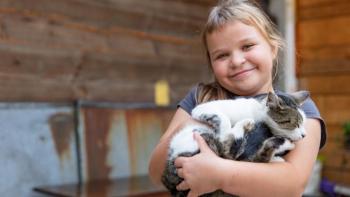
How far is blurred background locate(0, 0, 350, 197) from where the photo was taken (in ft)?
7.56

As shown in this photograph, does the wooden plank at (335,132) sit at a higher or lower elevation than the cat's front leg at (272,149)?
lower

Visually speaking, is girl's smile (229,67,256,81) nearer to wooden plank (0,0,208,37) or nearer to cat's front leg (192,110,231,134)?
cat's front leg (192,110,231,134)

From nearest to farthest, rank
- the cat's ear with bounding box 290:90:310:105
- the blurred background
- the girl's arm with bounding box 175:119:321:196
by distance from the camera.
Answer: the girl's arm with bounding box 175:119:321:196, the cat's ear with bounding box 290:90:310:105, the blurred background

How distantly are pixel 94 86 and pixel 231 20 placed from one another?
144 centimetres

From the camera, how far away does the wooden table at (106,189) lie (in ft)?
7.07

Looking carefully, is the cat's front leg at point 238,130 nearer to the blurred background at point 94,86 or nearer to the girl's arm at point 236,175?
the girl's arm at point 236,175

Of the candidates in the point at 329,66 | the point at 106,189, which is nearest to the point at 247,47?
the point at 106,189

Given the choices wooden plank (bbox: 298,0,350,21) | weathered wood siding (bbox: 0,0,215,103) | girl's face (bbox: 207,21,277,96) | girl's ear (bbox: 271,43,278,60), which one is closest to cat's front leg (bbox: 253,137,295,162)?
girl's face (bbox: 207,21,277,96)

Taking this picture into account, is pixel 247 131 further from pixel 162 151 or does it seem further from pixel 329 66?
pixel 329 66

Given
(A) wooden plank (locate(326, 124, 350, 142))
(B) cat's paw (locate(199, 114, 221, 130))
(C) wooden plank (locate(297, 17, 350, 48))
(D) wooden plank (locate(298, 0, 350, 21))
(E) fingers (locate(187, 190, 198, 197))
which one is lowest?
(A) wooden plank (locate(326, 124, 350, 142))

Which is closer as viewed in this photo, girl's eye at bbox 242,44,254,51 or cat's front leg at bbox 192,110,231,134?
cat's front leg at bbox 192,110,231,134

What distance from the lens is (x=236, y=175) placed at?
3.89 feet

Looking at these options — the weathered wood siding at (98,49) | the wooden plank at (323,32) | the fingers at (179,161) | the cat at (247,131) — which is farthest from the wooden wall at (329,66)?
the fingers at (179,161)

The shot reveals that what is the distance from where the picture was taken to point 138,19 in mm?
2883
